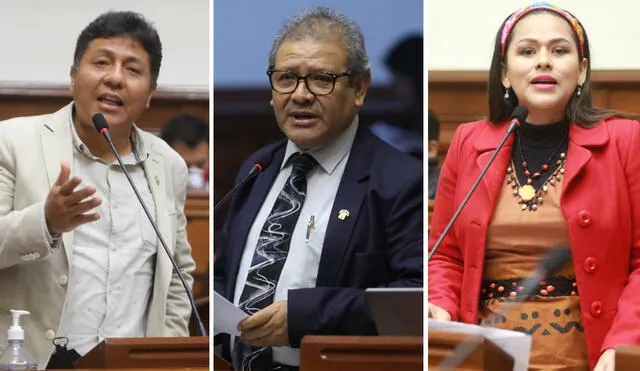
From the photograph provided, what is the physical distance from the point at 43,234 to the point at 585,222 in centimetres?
166

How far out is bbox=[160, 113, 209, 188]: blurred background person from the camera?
470 cm

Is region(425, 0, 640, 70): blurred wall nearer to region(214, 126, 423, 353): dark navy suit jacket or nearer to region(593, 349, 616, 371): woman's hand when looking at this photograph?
region(214, 126, 423, 353): dark navy suit jacket

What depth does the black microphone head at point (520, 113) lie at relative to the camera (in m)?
4.46

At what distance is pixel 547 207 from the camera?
4383 mm

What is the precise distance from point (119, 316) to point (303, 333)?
1.97ft

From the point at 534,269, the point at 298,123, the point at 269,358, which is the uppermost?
the point at 298,123

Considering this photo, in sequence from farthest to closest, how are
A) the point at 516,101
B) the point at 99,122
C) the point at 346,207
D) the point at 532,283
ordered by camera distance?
the point at 99,122 < the point at 346,207 < the point at 516,101 < the point at 532,283

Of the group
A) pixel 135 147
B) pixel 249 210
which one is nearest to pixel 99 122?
pixel 135 147

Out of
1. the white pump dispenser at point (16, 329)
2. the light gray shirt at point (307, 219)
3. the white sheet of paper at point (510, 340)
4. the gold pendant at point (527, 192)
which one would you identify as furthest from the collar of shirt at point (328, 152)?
the white pump dispenser at point (16, 329)

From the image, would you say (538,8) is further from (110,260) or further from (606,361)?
(110,260)

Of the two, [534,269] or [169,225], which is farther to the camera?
[169,225]

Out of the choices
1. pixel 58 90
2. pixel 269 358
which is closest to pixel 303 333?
pixel 269 358

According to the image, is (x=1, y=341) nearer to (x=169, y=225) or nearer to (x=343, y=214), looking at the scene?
(x=169, y=225)

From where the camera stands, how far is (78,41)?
4.73 meters
